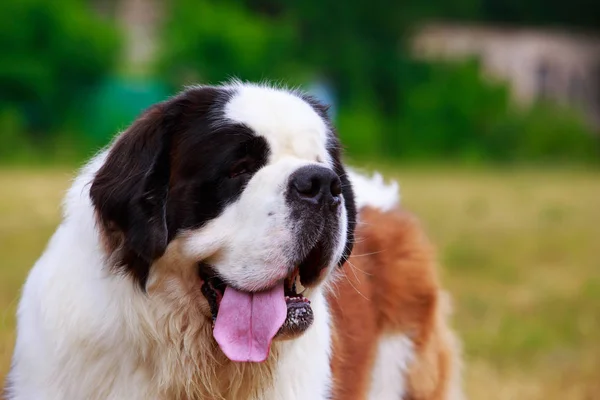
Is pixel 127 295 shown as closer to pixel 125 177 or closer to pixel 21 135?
pixel 125 177

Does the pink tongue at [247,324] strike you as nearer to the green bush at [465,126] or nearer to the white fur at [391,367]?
the white fur at [391,367]

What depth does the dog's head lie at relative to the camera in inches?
106

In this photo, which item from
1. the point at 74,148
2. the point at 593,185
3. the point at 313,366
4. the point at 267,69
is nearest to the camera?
the point at 313,366

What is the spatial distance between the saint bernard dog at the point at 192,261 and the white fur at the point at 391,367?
87cm

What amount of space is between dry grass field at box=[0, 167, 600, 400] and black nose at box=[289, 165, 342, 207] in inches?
49.3

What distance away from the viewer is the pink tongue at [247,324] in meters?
2.78

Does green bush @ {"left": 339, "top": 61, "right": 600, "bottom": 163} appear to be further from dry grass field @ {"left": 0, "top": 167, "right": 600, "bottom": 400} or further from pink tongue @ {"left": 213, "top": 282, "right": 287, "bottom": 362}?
pink tongue @ {"left": 213, "top": 282, "right": 287, "bottom": 362}

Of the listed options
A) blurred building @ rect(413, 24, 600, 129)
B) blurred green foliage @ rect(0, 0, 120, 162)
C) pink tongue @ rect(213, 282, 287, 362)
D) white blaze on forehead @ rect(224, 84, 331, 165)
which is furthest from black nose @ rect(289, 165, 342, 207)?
blurred building @ rect(413, 24, 600, 129)

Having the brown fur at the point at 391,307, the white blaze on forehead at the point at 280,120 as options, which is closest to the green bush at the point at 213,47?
the brown fur at the point at 391,307

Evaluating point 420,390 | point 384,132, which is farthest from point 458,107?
point 420,390

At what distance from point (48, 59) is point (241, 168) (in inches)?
760

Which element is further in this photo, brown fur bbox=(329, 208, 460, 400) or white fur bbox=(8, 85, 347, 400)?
brown fur bbox=(329, 208, 460, 400)

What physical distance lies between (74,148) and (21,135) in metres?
1.07

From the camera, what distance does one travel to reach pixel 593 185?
61.9 feet
